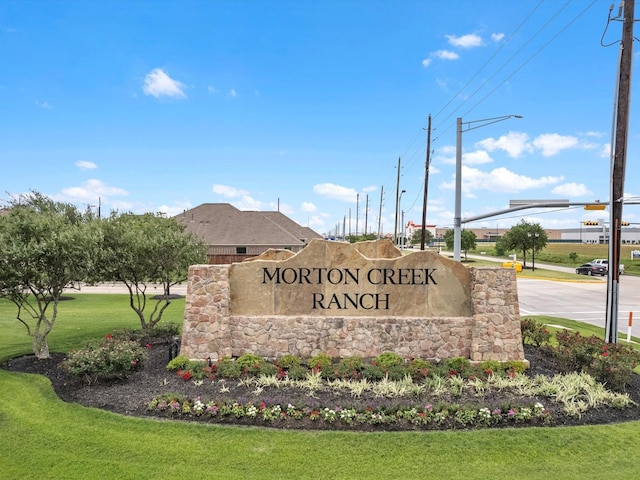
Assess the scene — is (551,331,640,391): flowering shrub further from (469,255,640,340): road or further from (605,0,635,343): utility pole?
(469,255,640,340): road

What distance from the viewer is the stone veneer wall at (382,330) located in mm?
10508

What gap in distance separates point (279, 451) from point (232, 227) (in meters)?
33.4

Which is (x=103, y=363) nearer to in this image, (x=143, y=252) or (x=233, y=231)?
(x=143, y=252)

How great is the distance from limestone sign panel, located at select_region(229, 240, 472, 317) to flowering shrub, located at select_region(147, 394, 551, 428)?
332 cm

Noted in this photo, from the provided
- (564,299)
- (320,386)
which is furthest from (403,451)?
(564,299)

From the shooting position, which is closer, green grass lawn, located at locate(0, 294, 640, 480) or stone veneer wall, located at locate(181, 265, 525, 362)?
green grass lawn, located at locate(0, 294, 640, 480)

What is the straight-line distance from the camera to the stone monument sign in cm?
1049

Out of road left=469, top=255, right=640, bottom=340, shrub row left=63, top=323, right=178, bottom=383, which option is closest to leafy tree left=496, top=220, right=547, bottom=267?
road left=469, top=255, right=640, bottom=340

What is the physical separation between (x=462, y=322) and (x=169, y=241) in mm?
8436

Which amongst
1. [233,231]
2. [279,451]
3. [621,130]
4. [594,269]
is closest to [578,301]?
[621,130]

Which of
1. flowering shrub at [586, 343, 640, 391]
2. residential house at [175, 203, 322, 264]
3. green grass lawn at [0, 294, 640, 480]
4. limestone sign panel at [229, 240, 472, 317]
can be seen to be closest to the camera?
green grass lawn at [0, 294, 640, 480]

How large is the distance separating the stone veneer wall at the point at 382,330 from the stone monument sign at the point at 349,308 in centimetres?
2

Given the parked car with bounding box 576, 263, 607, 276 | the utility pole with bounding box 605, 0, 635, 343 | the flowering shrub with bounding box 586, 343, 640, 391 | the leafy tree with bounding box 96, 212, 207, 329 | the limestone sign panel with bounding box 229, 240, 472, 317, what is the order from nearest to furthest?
the flowering shrub with bounding box 586, 343, 640, 391, the limestone sign panel with bounding box 229, 240, 472, 317, the leafy tree with bounding box 96, 212, 207, 329, the utility pole with bounding box 605, 0, 635, 343, the parked car with bounding box 576, 263, 607, 276

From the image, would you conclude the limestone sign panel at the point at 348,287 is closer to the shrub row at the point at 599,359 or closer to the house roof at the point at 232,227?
the shrub row at the point at 599,359
